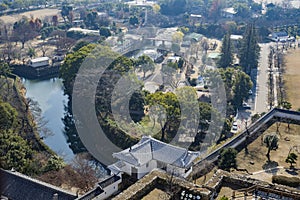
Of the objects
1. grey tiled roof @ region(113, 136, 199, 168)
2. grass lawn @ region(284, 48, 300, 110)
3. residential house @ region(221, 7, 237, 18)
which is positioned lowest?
grass lawn @ region(284, 48, 300, 110)

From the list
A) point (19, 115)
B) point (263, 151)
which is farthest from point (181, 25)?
point (263, 151)

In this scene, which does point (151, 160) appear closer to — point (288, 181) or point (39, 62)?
point (288, 181)

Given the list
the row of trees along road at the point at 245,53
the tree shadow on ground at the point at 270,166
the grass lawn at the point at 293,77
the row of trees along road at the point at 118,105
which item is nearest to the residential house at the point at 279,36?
the grass lawn at the point at 293,77

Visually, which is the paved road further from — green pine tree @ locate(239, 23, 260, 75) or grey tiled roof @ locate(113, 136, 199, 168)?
grey tiled roof @ locate(113, 136, 199, 168)

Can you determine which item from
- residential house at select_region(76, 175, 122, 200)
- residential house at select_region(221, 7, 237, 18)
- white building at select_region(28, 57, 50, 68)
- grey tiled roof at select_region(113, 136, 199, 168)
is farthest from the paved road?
white building at select_region(28, 57, 50, 68)

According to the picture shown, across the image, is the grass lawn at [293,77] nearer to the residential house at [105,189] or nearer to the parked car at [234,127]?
the parked car at [234,127]

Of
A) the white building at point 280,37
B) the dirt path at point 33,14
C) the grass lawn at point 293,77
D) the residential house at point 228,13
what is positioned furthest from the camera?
the residential house at point 228,13

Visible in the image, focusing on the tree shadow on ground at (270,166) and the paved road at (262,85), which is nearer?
the tree shadow on ground at (270,166)

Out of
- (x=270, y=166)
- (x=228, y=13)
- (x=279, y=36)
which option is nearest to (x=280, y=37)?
(x=279, y=36)
